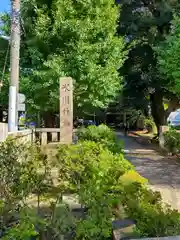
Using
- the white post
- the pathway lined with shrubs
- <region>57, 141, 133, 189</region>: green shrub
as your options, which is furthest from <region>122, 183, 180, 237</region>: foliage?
the white post

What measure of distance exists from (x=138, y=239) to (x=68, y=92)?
237 inches

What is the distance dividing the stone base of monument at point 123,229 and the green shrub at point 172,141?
9160 millimetres

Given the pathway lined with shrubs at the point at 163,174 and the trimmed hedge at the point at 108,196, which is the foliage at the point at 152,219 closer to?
the trimmed hedge at the point at 108,196

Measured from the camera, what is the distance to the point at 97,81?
39.8 ft

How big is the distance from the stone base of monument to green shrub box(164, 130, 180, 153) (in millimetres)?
9160

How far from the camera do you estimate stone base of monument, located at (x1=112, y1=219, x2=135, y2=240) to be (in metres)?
2.79

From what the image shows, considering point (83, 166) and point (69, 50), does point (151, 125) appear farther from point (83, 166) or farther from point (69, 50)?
point (83, 166)

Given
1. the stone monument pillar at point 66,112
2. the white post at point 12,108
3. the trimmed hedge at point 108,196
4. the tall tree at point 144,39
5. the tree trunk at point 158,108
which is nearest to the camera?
the trimmed hedge at point 108,196

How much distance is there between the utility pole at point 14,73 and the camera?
839cm

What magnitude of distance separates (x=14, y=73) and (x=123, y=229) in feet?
22.0

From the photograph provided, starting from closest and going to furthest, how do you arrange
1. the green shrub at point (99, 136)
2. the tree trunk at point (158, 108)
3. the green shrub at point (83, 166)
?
the green shrub at point (83, 166) < the green shrub at point (99, 136) < the tree trunk at point (158, 108)

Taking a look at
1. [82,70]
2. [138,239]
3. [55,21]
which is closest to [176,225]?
[138,239]

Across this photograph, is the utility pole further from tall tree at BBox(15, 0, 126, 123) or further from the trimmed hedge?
the trimmed hedge

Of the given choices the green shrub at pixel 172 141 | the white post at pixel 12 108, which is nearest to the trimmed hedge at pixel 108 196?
the white post at pixel 12 108
